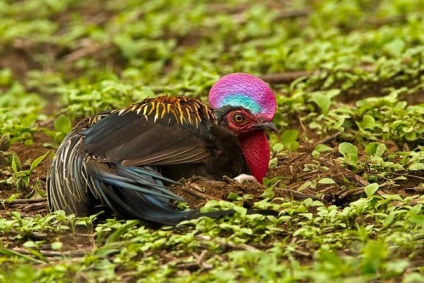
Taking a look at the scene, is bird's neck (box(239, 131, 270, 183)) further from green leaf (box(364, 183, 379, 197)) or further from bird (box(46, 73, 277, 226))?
green leaf (box(364, 183, 379, 197))

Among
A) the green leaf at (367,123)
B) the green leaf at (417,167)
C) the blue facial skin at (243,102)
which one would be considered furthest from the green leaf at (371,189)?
the green leaf at (367,123)

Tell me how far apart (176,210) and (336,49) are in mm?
4362

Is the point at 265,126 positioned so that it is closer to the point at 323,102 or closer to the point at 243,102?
the point at 243,102

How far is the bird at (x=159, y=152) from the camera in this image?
5.96 m

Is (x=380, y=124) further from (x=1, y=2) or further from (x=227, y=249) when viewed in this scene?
(x=1, y=2)

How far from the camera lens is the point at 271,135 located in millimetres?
8055

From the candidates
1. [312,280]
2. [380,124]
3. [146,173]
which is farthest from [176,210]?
[380,124]

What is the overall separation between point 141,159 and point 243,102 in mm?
913

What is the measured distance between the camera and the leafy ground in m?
5.30

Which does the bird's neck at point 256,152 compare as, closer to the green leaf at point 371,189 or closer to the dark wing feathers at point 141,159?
the dark wing feathers at point 141,159

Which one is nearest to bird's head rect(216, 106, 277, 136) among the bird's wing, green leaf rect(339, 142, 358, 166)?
the bird's wing

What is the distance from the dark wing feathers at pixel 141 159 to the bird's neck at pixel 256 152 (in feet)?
0.22

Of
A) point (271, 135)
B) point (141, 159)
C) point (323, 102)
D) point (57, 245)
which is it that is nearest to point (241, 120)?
point (141, 159)

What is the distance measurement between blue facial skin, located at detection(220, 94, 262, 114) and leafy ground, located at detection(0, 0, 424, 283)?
481 millimetres
